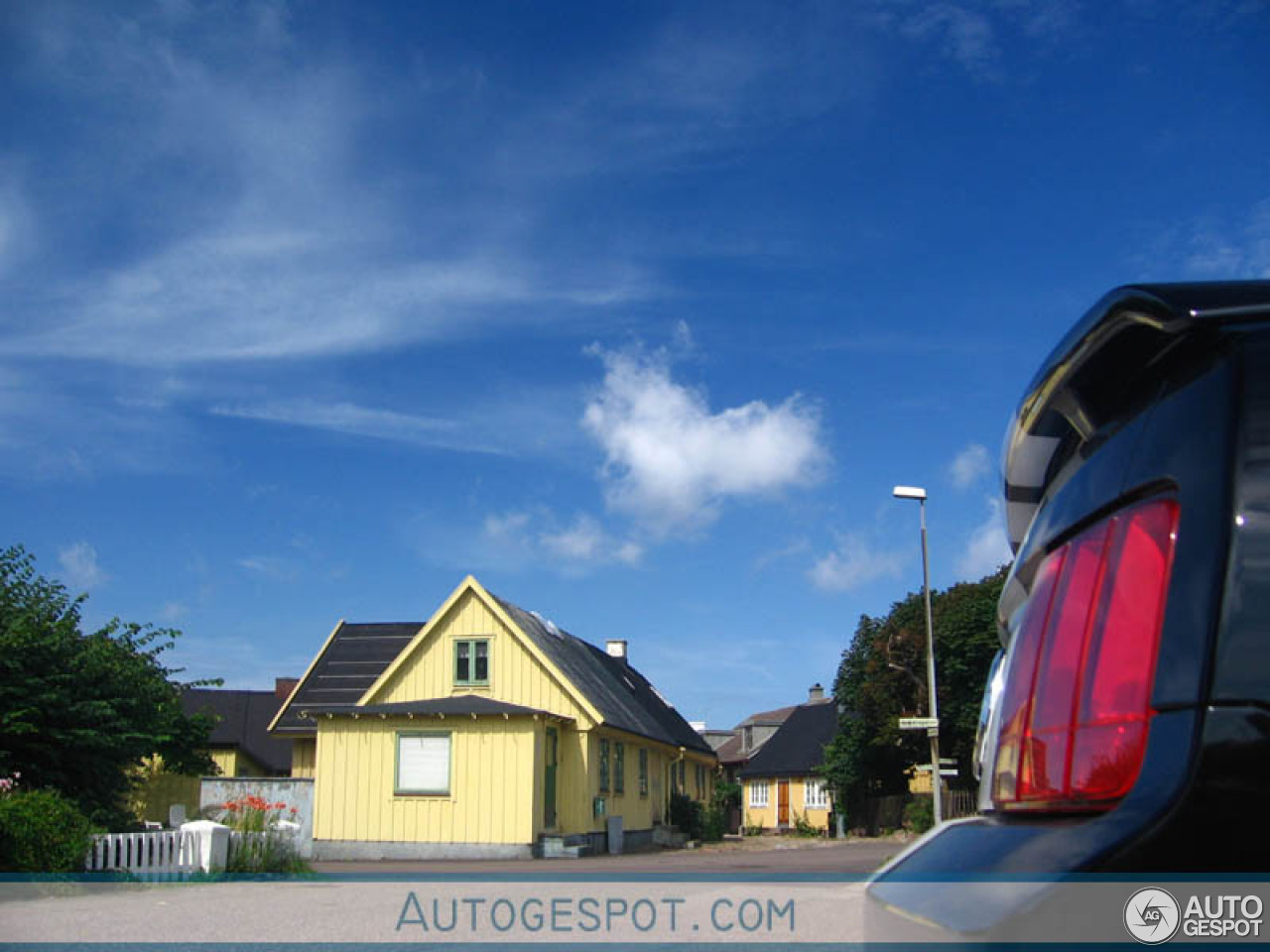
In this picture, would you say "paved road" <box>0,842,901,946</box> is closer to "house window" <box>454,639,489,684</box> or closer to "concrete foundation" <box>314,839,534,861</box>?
"concrete foundation" <box>314,839,534,861</box>

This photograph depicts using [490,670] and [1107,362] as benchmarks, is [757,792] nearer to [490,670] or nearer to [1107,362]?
[490,670]

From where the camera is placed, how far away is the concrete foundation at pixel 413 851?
88.1 ft

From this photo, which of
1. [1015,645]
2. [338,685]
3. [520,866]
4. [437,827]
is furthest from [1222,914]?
[338,685]

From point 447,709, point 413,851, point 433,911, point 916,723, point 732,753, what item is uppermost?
point 447,709

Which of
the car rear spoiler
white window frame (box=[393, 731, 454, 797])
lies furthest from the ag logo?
white window frame (box=[393, 731, 454, 797])

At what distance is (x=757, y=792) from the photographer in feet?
219

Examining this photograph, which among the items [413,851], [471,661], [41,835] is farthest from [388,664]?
[41,835]

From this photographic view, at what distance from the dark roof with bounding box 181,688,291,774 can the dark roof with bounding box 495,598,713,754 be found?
16.6 metres

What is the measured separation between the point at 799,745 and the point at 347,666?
35503 mm

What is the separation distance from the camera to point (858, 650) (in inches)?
2009

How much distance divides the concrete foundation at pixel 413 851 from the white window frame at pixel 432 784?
115 cm

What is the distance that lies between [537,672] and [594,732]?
2.18 meters

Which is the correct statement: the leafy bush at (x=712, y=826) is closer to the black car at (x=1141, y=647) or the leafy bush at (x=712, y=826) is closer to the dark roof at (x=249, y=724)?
the dark roof at (x=249, y=724)

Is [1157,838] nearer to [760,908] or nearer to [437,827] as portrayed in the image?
[760,908]
